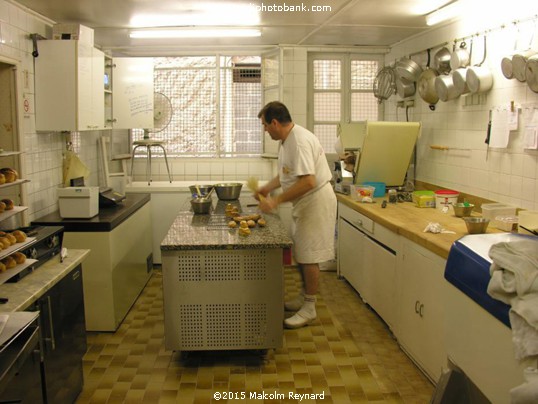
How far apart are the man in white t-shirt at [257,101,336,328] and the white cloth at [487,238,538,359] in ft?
7.02

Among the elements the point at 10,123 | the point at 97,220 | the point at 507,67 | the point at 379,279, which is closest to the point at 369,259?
the point at 379,279

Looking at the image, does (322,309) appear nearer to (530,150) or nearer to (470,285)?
(530,150)

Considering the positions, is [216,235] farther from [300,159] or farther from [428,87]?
[428,87]

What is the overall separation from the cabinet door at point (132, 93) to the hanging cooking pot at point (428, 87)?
269cm

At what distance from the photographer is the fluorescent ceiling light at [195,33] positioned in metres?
4.90

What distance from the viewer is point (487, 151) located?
12.5 ft

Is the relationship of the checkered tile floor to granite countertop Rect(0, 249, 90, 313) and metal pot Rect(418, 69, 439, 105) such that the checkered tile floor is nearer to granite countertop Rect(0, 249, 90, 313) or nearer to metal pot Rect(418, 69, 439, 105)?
granite countertop Rect(0, 249, 90, 313)

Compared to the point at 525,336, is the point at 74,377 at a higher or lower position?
lower

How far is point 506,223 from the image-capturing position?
3.17 metres

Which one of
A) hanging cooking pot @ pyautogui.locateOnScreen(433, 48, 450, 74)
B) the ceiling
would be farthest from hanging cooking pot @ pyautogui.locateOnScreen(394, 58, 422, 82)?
hanging cooking pot @ pyautogui.locateOnScreen(433, 48, 450, 74)

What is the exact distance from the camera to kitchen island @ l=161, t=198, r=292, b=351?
3219 mm

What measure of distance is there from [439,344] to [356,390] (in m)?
0.56

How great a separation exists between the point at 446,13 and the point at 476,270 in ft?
9.16

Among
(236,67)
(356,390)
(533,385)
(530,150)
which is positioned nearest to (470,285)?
(533,385)
